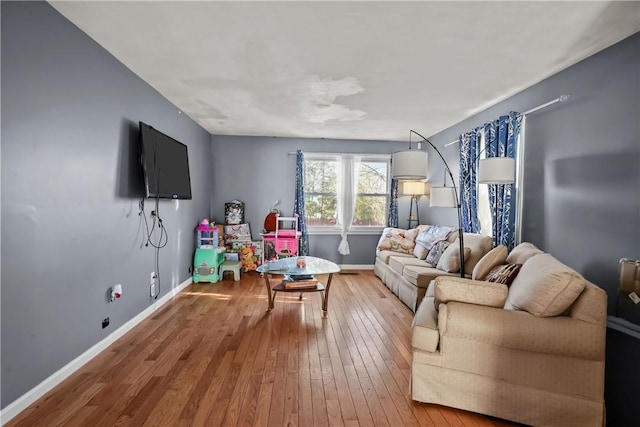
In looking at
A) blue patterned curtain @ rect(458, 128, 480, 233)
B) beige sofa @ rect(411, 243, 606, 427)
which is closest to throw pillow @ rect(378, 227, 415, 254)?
blue patterned curtain @ rect(458, 128, 480, 233)

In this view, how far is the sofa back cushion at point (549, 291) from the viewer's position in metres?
→ 1.82

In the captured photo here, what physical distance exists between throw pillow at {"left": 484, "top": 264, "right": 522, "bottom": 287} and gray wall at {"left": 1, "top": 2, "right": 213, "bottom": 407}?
3.18 meters

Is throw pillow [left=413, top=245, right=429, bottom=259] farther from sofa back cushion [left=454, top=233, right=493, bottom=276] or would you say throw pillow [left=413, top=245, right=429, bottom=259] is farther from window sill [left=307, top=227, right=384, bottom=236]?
window sill [left=307, top=227, right=384, bottom=236]

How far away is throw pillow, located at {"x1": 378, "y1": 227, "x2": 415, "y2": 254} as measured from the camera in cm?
511

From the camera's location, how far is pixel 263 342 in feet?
9.55

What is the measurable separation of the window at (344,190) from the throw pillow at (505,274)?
358 centimetres

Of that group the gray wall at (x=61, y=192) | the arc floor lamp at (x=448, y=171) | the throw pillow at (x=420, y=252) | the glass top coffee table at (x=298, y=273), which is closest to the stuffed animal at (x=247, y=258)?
the glass top coffee table at (x=298, y=273)

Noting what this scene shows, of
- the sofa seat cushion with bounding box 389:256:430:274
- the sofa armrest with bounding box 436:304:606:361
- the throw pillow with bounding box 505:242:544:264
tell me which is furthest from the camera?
the sofa seat cushion with bounding box 389:256:430:274

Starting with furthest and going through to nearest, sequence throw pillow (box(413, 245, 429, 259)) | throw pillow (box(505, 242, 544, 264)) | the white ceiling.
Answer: throw pillow (box(413, 245, 429, 259))
throw pillow (box(505, 242, 544, 264))
the white ceiling

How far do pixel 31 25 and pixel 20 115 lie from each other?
1.85 feet

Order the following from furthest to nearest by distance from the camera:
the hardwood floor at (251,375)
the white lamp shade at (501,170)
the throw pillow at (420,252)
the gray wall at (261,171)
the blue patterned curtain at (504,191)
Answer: the gray wall at (261,171) → the throw pillow at (420,252) → the blue patterned curtain at (504,191) → the white lamp shade at (501,170) → the hardwood floor at (251,375)

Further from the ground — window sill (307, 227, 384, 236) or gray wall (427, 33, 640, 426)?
gray wall (427, 33, 640, 426)

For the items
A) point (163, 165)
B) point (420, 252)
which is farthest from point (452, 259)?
point (163, 165)

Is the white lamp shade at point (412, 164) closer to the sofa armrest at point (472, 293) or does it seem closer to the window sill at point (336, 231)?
the sofa armrest at point (472, 293)
